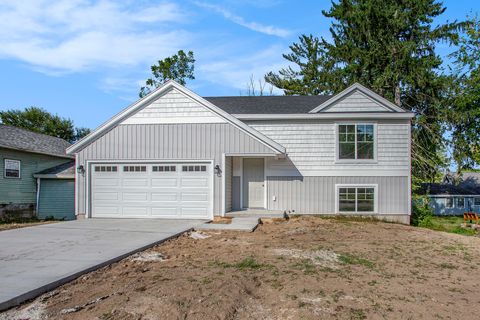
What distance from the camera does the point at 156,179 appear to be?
559 inches

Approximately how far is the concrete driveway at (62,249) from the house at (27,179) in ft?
26.1

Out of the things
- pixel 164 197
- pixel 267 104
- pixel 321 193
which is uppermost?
pixel 267 104

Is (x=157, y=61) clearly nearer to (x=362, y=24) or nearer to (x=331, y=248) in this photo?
(x=362, y=24)

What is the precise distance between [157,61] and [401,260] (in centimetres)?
2929

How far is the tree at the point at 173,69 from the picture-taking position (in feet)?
106

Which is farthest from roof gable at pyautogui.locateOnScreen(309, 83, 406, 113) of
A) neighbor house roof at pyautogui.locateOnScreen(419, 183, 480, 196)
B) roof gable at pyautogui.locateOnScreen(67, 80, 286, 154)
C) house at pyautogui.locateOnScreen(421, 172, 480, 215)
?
house at pyautogui.locateOnScreen(421, 172, 480, 215)

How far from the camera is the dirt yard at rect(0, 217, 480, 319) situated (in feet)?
14.3

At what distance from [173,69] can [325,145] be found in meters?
21.9

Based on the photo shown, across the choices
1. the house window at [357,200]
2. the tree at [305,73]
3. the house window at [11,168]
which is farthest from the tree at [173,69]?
the house window at [357,200]

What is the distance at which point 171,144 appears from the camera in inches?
558

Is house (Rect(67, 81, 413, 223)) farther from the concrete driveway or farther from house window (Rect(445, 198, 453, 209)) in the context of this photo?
house window (Rect(445, 198, 453, 209))

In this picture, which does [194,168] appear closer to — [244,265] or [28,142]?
[244,265]

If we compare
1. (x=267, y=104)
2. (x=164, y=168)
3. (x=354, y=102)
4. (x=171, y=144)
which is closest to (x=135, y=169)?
(x=164, y=168)

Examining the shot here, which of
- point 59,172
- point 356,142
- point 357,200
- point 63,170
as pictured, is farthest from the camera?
point 63,170
